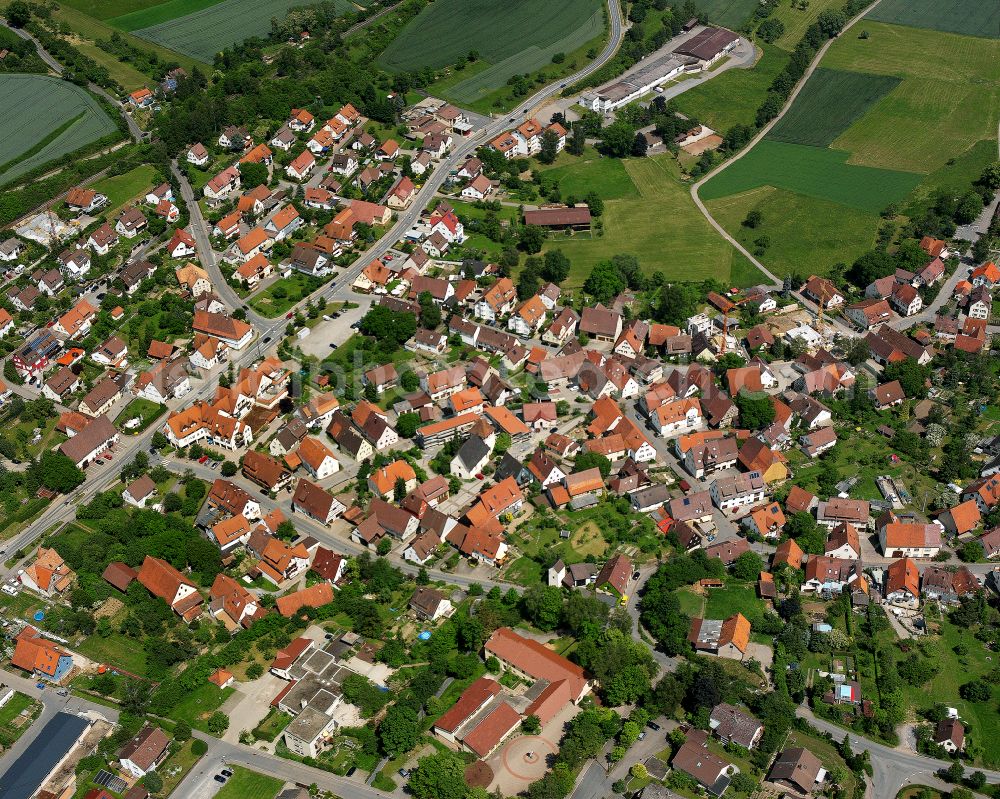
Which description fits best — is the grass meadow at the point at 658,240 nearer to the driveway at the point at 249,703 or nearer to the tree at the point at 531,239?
the tree at the point at 531,239

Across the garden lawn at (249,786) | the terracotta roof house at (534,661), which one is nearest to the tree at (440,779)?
the garden lawn at (249,786)

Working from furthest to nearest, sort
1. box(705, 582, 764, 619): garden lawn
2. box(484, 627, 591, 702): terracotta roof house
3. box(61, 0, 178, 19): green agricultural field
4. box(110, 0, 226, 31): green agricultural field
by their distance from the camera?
box(61, 0, 178, 19): green agricultural field, box(110, 0, 226, 31): green agricultural field, box(705, 582, 764, 619): garden lawn, box(484, 627, 591, 702): terracotta roof house

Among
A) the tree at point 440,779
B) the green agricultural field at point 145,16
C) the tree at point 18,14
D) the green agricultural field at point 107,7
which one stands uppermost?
the tree at point 18,14

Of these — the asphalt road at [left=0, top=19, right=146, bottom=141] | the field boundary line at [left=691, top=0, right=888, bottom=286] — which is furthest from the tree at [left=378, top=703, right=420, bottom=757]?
the asphalt road at [left=0, top=19, right=146, bottom=141]

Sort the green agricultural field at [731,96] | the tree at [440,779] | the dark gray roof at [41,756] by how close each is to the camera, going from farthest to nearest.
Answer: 1. the green agricultural field at [731,96]
2. the dark gray roof at [41,756]
3. the tree at [440,779]

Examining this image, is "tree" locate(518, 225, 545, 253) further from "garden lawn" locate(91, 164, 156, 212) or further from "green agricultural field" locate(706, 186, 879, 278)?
"garden lawn" locate(91, 164, 156, 212)

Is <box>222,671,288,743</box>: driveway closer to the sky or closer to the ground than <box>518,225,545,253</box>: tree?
closer to the ground

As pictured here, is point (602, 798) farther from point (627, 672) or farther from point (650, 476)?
point (650, 476)
